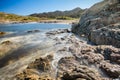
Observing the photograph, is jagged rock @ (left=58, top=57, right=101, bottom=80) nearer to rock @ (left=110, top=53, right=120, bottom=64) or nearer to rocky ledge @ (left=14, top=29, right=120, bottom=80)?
rocky ledge @ (left=14, top=29, right=120, bottom=80)

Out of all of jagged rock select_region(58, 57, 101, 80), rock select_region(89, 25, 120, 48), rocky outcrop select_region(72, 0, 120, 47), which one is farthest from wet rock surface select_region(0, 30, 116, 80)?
rocky outcrop select_region(72, 0, 120, 47)

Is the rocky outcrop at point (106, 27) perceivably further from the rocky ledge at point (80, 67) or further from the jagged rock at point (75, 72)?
the jagged rock at point (75, 72)

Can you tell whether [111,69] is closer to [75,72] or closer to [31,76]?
[75,72]

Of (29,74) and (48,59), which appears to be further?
(48,59)

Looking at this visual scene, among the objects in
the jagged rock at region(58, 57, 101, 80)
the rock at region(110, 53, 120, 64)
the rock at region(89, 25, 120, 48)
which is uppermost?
the rock at region(89, 25, 120, 48)

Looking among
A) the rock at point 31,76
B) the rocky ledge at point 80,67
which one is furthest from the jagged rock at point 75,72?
the rock at point 31,76

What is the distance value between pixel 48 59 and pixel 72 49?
477cm

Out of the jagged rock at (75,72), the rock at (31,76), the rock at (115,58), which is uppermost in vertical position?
the rock at (115,58)

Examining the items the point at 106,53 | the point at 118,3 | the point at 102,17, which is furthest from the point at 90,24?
the point at 106,53

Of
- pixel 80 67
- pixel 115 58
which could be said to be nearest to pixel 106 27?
pixel 115 58

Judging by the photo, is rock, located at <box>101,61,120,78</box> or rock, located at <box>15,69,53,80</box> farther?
rock, located at <box>101,61,120,78</box>

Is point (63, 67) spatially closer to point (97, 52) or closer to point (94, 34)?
point (97, 52)

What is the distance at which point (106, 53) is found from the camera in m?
22.8

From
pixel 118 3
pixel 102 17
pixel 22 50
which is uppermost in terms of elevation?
pixel 118 3
